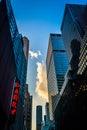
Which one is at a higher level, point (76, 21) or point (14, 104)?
point (76, 21)

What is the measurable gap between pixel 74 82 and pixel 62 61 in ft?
433

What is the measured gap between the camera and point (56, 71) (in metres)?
184

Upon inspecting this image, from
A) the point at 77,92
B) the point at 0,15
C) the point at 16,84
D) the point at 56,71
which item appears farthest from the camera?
the point at 56,71

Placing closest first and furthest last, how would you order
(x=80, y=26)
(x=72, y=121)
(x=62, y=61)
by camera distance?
(x=72, y=121), (x=80, y=26), (x=62, y=61)

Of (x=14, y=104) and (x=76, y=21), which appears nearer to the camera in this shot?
(x=14, y=104)

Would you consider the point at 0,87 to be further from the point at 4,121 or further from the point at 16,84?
the point at 16,84

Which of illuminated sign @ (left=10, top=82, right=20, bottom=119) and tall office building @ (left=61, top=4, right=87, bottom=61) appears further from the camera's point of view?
tall office building @ (left=61, top=4, right=87, bottom=61)

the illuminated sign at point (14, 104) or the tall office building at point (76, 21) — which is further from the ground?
the tall office building at point (76, 21)

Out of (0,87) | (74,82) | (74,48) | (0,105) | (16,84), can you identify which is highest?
(74,48)

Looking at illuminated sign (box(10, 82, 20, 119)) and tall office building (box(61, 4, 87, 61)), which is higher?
tall office building (box(61, 4, 87, 61))

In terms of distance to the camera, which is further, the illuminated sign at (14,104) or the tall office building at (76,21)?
the tall office building at (76,21)

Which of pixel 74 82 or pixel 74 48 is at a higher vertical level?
pixel 74 48

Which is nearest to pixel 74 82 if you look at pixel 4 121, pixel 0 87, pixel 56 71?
pixel 4 121

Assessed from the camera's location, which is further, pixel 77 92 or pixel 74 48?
pixel 74 48
